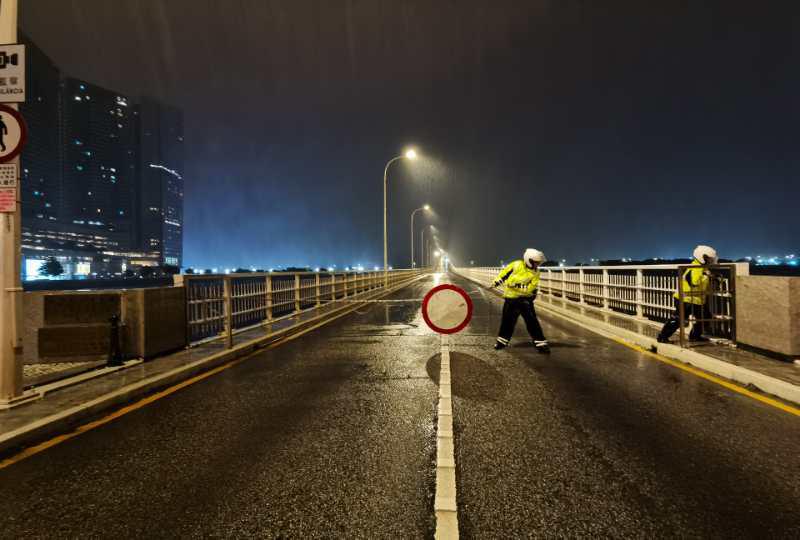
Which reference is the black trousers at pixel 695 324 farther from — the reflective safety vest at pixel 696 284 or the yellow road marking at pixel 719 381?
the yellow road marking at pixel 719 381

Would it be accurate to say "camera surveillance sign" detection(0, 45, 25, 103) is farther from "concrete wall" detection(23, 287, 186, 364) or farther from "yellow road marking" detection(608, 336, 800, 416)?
"yellow road marking" detection(608, 336, 800, 416)

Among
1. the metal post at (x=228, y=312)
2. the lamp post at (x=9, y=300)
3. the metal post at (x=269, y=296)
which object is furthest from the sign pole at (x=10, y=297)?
the metal post at (x=269, y=296)

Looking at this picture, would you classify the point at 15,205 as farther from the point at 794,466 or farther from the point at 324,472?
the point at 794,466

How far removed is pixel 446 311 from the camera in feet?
19.6

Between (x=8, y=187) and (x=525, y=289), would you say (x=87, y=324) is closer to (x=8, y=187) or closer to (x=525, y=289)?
(x=8, y=187)

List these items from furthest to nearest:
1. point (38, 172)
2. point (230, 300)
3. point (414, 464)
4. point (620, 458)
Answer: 1. point (38, 172)
2. point (230, 300)
3. point (620, 458)
4. point (414, 464)

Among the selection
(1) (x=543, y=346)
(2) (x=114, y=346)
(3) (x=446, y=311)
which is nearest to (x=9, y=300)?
(2) (x=114, y=346)

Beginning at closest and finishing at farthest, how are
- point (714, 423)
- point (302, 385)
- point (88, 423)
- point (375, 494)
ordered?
point (375, 494), point (714, 423), point (88, 423), point (302, 385)

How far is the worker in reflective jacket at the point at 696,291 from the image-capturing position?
27.0 ft

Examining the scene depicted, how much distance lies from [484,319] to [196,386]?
31.3 ft

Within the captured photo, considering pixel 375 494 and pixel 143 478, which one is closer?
pixel 375 494

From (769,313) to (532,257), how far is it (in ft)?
12.3

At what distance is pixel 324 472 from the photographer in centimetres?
345

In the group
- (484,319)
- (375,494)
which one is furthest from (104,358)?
(484,319)
